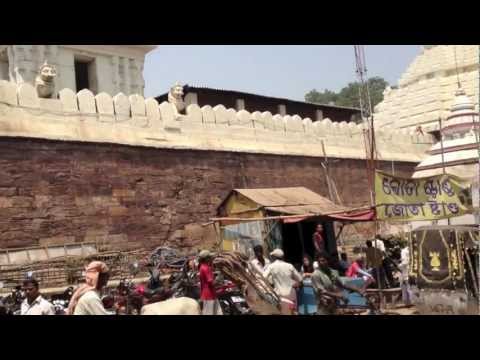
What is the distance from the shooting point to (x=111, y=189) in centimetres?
1092

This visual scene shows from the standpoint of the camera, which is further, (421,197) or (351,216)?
(351,216)

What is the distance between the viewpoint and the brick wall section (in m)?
9.66

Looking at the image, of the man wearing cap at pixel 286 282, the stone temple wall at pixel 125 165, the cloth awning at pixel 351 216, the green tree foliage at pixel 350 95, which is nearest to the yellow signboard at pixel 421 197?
the man wearing cap at pixel 286 282

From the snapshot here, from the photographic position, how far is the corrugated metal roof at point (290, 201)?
10250 millimetres

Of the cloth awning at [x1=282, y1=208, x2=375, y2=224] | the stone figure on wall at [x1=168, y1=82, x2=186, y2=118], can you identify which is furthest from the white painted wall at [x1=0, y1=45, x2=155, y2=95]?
the cloth awning at [x1=282, y1=208, x2=375, y2=224]

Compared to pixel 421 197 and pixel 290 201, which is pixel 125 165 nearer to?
pixel 290 201

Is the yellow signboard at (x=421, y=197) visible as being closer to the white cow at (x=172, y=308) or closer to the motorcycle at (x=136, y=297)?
the motorcycle at (x=136, y=297)

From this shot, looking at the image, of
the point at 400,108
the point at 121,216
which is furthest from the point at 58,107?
the point at 400,108

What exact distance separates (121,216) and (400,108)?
16.6 metres

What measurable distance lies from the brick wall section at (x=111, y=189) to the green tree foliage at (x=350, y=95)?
148ft

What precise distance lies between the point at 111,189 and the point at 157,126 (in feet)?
6.12

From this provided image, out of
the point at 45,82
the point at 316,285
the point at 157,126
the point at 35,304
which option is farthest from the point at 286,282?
the point at 45,82
